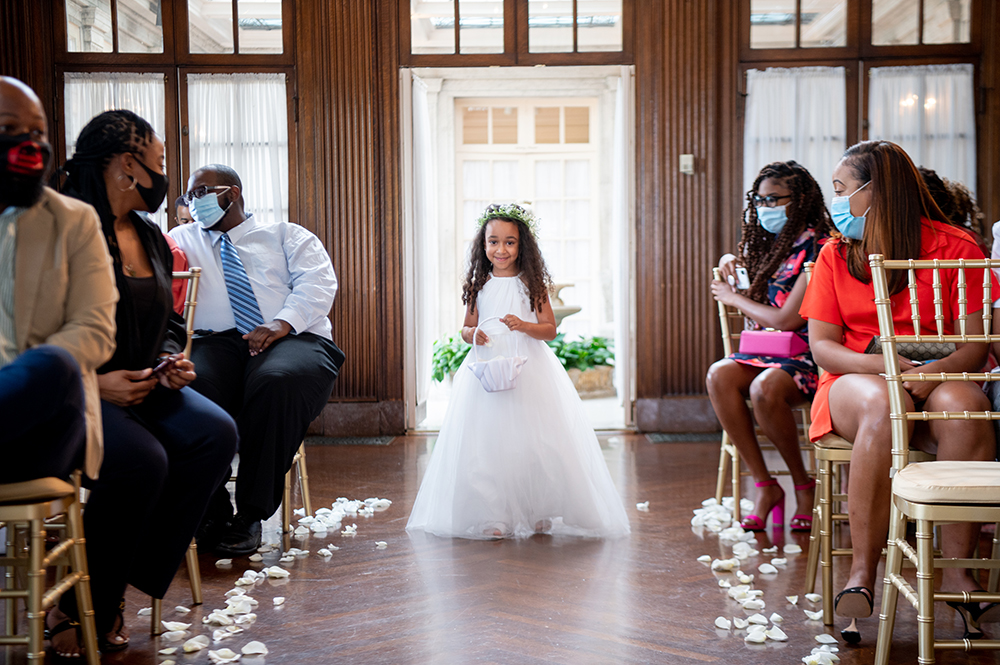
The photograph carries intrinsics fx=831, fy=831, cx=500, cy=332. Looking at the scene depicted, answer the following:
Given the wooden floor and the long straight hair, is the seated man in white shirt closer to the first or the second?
the wooden floor

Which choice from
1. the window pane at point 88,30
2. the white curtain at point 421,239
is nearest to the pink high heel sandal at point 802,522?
the white curtain at point 421,239

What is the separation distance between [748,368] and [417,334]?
118 inches

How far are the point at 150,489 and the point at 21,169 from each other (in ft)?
2.64

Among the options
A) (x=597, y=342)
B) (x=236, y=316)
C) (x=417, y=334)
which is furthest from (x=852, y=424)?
(x=597, y=342)

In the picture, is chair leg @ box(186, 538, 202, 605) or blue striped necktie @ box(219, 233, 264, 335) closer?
chair leg @ box(186, 538, 202, 605)

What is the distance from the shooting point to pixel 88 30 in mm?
5508

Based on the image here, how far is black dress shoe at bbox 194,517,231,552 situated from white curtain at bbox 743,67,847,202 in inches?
157

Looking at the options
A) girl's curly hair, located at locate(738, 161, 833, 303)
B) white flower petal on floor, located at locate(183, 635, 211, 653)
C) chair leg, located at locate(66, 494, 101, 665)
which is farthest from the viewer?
girl's curly hair, located at locate(738, 161, 833, 303)

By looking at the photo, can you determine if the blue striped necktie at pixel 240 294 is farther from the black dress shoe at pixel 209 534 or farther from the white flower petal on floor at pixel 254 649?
the white flower petal on floor at pixel 254 649

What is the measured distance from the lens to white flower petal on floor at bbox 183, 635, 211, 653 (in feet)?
6.94

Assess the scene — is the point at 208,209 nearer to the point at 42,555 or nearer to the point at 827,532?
the point at 42,555

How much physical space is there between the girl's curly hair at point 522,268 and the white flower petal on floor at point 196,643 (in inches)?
69.0

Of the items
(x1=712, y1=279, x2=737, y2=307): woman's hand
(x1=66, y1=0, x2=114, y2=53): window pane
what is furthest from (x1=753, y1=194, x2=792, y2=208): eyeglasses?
(x1=66, y1=0, x2=114, y2=53): window pane

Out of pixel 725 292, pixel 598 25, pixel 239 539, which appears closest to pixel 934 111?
pixel 598 25
